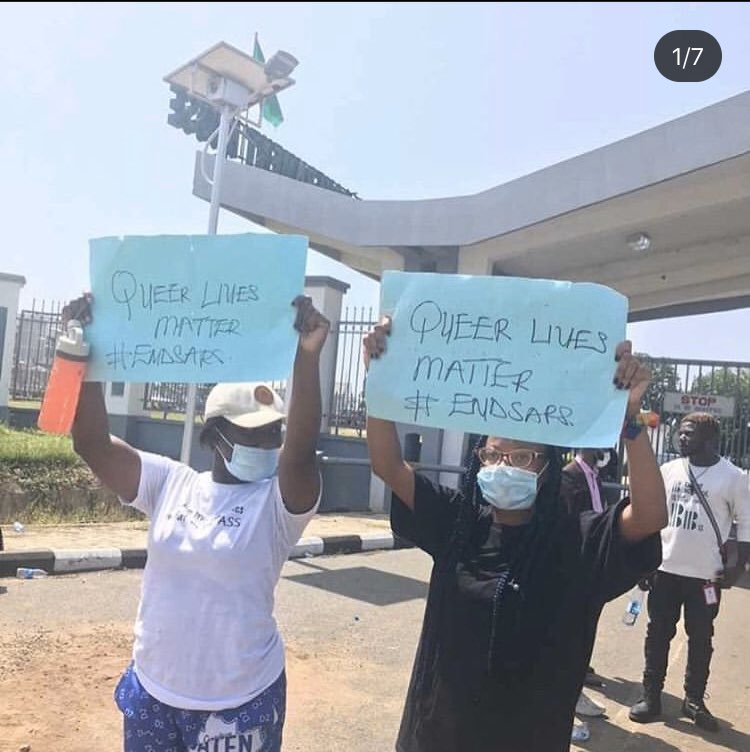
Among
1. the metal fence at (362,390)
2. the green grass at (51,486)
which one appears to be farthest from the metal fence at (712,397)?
the green grass at (51,486)

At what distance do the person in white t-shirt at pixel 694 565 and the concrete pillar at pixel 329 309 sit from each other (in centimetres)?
760

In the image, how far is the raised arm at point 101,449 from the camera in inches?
97.0

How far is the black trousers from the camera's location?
4.85 m

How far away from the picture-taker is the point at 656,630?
495 cm

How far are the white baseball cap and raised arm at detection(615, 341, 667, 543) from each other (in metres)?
0.96

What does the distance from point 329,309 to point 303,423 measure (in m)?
10.2

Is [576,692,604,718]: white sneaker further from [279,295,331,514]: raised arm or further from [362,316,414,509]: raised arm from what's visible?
[279,295,331,514]: raised arm

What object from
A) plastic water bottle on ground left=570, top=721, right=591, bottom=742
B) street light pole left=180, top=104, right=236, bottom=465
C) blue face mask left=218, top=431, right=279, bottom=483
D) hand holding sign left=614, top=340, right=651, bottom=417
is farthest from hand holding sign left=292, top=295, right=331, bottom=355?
street light pole left=180, top=104, right=236, bottom=465

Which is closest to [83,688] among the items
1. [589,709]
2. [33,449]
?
[589,709]

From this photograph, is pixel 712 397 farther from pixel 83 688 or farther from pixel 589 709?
pixel 83 688

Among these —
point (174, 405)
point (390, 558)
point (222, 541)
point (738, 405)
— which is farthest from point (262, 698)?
point (174, 405)

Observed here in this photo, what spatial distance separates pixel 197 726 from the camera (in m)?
2.18

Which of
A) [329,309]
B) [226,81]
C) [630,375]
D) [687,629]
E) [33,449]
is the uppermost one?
[226,81]

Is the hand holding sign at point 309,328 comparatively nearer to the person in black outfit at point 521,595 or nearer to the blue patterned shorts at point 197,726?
the person in black outfit at point 521,595
